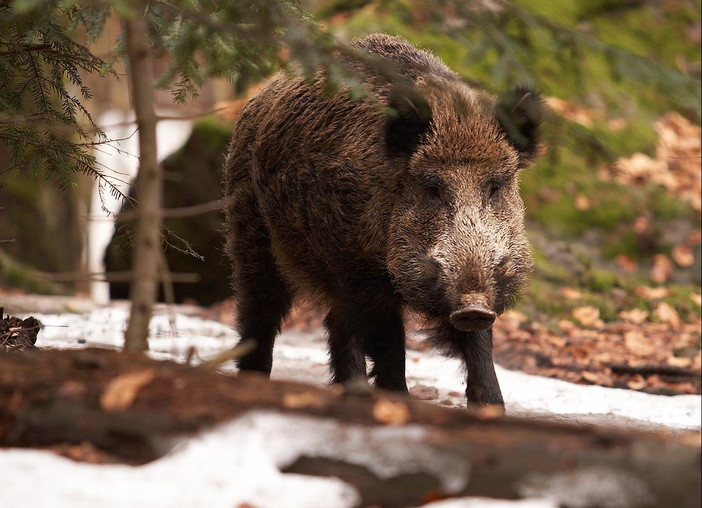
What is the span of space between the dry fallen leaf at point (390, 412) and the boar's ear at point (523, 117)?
2491 mm

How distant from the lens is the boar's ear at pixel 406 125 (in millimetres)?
5129

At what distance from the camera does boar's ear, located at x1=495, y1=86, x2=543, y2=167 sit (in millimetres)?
5125

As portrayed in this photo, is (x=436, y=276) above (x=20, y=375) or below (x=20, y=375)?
above

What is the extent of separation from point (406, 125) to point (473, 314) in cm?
127

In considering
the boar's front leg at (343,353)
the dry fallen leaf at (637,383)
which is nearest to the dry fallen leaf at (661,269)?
the dry fallen leaf at (637,383)

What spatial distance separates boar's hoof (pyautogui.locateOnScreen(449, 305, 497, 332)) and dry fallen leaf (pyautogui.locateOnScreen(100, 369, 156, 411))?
1968 millimetres

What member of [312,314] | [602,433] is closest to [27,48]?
[602,433]

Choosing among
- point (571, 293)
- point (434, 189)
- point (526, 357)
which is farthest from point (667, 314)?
point (434, 189)

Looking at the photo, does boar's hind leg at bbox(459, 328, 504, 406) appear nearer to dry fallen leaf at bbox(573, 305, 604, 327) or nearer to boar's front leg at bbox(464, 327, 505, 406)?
boar's front leg at bbox(464, 327, 505, 406)

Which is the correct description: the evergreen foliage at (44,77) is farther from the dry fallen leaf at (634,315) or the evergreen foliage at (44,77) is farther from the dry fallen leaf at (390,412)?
the dry fallen leaf at (634,315)

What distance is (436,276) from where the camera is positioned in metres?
4.95

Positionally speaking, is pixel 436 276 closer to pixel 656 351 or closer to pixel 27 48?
pixel 27 48

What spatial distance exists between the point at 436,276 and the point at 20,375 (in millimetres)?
2527

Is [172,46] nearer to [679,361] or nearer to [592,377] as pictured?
[592,377]
